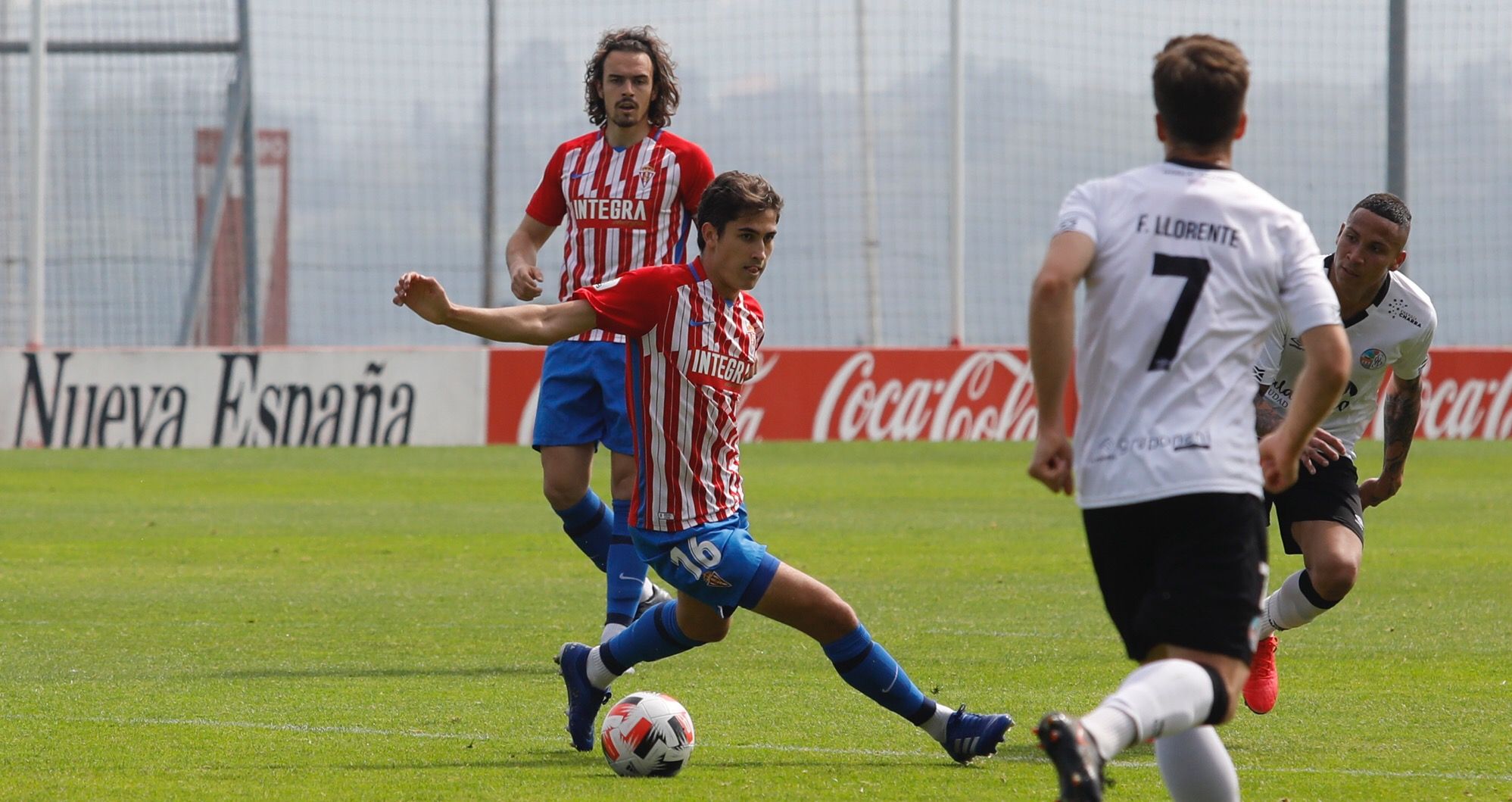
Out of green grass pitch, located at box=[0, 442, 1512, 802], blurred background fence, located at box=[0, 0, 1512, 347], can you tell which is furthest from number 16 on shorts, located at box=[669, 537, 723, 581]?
blurred background fence, located at box=[0, 0, 1512, 347]

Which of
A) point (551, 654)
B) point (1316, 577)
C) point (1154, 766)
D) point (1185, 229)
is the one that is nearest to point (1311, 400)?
point (1185, 229)

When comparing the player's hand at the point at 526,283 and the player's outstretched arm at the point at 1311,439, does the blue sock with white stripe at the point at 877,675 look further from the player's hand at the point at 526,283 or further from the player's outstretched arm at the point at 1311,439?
the player's hand at the point at 526,283

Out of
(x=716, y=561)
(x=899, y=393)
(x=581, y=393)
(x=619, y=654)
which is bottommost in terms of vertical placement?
(x=899, y=393)

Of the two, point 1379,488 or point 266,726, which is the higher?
point 1379,488

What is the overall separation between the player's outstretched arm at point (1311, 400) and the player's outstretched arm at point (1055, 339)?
1.35 feet

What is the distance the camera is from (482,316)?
4781 millimetres

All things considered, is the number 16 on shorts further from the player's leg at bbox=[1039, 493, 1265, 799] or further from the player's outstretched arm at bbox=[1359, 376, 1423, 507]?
the player's outstretched arm at bbox=[1359, 376, 1423, 507]

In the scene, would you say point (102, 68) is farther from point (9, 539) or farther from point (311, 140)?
point (9, 539)

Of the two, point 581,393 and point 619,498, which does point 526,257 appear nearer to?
point 581,393

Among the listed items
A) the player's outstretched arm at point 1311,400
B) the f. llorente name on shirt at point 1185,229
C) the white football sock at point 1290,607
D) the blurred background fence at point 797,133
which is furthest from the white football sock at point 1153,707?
the blurred background fence at point 797,133

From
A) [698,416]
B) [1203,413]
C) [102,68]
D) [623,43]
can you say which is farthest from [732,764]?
[102,68]

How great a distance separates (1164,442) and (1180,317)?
0.82 ft

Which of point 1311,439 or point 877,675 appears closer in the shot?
point 877,675

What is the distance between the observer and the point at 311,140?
77.9 feet
